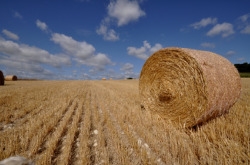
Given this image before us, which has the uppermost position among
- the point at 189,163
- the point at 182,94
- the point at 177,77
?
the point at 177,77

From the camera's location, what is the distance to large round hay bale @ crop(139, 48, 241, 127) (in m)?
4.07

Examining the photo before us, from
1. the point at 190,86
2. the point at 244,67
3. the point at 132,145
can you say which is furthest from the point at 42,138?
the point at 244,67

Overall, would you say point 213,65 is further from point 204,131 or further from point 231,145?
point 231,145

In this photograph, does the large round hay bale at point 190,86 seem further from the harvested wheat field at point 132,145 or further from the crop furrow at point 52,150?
the crop furrow at point 52,150

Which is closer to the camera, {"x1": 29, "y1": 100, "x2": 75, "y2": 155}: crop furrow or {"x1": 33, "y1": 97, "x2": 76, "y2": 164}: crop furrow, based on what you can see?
{"x1": 33, "y1": 97, "x2": 76, "y2": 164}: crop furrow

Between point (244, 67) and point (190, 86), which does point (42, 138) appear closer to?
point (190, 86)

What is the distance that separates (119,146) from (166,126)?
5.31 feet

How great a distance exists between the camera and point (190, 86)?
4.40 meters

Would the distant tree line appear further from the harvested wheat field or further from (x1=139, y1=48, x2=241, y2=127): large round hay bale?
the harvested wheat field

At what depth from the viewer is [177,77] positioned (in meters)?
4.83

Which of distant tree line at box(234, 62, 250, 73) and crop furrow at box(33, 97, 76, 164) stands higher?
distant tree line at box(234, 62, 250, 73)

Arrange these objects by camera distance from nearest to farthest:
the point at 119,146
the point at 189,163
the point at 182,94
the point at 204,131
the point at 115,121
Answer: the point at 189,163
the point at 119,146
the point at 204,131
the point at 182,94
the point at 115,121

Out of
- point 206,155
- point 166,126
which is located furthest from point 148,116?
point 206,155

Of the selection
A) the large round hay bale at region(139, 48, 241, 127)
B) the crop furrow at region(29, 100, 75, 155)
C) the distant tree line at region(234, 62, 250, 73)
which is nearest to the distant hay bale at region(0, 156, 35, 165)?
the crop furrow at region(29, 100, 75, 155)
